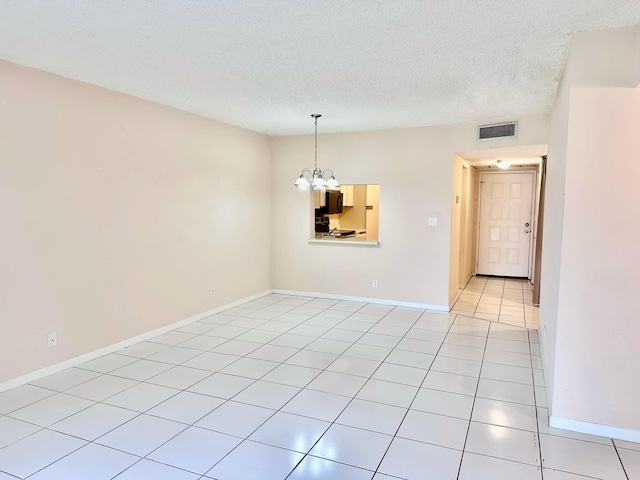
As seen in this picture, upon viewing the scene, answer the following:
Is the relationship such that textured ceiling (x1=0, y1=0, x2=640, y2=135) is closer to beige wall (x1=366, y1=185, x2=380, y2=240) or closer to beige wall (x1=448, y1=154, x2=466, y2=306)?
beige wall (x1=448, y1=154, x2=466, y2=306)

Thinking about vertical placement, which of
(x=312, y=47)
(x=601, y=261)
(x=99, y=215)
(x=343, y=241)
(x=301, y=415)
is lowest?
(x=301, y=415)

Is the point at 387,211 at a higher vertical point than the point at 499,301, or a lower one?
higher

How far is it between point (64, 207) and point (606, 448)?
14.1 ft

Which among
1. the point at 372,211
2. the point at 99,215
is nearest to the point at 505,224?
the point at 372,211

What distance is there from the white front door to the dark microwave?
2931 mm

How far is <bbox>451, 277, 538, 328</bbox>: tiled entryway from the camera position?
5.31m

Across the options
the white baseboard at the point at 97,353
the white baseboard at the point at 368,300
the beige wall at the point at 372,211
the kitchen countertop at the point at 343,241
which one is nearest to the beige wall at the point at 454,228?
the white baseboard at the point at 368,300

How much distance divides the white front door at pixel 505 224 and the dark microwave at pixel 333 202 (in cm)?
293

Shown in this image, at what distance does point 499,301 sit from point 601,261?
13.0 ft

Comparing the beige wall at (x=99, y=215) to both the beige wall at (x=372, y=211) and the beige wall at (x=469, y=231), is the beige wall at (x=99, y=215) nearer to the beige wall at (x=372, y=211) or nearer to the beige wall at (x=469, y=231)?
the beige wall at (x=372, y=211)

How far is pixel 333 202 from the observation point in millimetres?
7688

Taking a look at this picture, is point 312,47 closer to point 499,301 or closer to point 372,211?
point 499,301

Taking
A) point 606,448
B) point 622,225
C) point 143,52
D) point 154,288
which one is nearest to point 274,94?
point 143,52

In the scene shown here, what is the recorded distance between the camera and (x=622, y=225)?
242 cm
